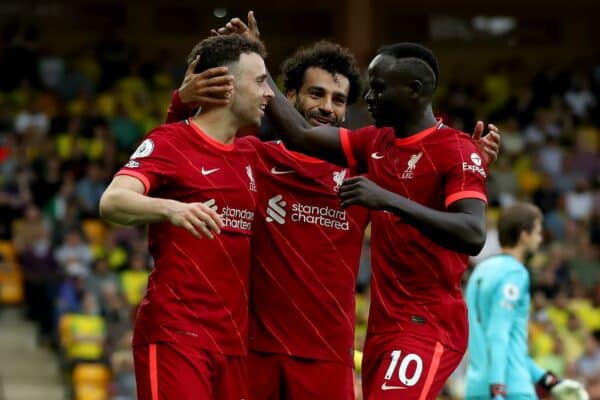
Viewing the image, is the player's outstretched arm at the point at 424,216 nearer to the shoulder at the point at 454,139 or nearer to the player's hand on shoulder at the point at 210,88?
the shoulder at the point at 454,139

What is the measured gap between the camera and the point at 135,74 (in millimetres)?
20578

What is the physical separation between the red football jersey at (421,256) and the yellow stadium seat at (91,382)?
28.0ft

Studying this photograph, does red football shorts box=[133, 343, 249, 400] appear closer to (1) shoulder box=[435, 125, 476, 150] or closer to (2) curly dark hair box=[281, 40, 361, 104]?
(1) shoulder box=[435, 125, 476, 150]

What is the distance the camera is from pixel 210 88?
589cm

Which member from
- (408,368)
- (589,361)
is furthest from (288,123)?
(589,361)

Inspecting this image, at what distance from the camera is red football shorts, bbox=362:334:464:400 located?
5.79 metres

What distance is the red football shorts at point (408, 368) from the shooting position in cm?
579

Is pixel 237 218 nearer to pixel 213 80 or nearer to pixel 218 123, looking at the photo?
pixel 218 123

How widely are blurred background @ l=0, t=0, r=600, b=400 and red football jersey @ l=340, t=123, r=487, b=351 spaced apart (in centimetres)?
736

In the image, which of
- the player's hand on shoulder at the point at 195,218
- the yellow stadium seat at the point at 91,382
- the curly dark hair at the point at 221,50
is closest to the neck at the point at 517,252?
the curly dark hair at the point at 221,50

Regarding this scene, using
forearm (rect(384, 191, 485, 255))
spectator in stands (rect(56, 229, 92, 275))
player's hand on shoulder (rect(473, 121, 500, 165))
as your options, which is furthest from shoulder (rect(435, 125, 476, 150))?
spectator in stands (rect(56, 229, 92, 275))

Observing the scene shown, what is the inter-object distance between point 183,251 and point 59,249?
1021 cm

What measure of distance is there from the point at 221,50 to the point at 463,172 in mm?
1195

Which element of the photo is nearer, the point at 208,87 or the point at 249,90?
the point at 208,87
